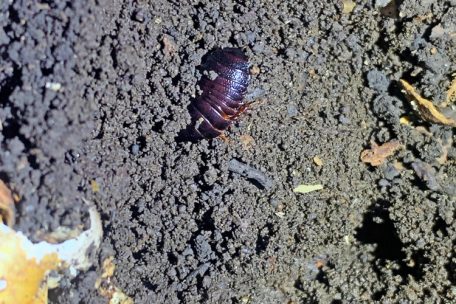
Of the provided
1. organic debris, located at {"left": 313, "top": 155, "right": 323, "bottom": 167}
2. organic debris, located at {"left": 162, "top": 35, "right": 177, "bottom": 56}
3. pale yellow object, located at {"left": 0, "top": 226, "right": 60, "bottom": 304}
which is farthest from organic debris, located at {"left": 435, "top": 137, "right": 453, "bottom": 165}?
pale yellow object, located at {"left": 0, "top": 226, "right": 60, "bottom": 304}

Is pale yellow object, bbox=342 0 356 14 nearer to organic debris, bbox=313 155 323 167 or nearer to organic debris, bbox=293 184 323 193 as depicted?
organic debris, bbox=313 155 323 167

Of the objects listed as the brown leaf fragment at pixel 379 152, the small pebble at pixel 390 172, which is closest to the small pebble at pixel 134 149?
the brown leaf fragment at pixel 379 152

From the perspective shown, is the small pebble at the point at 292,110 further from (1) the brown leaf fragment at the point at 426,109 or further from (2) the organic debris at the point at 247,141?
(1) the brown leaf fragment at the point at 426,109

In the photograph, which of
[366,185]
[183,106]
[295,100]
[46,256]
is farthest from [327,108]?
[46,256]

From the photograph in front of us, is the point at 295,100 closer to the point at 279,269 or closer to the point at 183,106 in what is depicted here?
the point at 183,106

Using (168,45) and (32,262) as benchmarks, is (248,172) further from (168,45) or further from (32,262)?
(32,262)

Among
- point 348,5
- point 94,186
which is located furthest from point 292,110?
point 94,186

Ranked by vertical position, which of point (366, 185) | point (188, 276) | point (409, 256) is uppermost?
point (366, 185)
